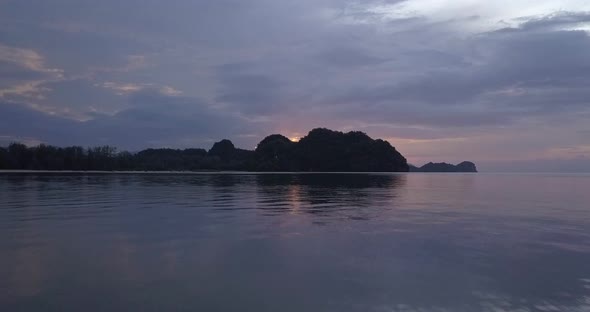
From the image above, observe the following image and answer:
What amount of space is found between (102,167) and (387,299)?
156m

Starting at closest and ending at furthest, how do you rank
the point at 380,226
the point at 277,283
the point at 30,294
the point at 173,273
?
the point at 30,294, the point at 277,283, the point at 173,273, the point at 380,226

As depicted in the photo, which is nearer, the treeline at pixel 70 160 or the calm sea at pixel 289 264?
the calm sea at pixel 289 264

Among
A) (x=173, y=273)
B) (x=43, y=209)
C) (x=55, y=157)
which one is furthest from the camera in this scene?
(x=55, y=157)

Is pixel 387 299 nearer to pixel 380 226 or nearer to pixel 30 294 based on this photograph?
pixel 30 294

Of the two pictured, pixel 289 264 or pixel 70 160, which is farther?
pixel 70 160

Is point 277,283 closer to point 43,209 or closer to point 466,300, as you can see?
point 466,300

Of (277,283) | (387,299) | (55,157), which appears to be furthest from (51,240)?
(55,157)

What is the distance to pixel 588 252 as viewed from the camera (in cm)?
1524

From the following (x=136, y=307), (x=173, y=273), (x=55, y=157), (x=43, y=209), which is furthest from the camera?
(x=55, y=157)

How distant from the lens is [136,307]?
29.3ft

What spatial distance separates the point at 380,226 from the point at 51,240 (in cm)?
1415

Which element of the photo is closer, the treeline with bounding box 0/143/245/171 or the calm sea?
the calm sea

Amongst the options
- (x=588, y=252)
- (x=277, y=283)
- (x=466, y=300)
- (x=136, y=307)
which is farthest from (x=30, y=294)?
(x=588, y=252)

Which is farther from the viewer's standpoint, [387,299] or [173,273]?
[173,273]
